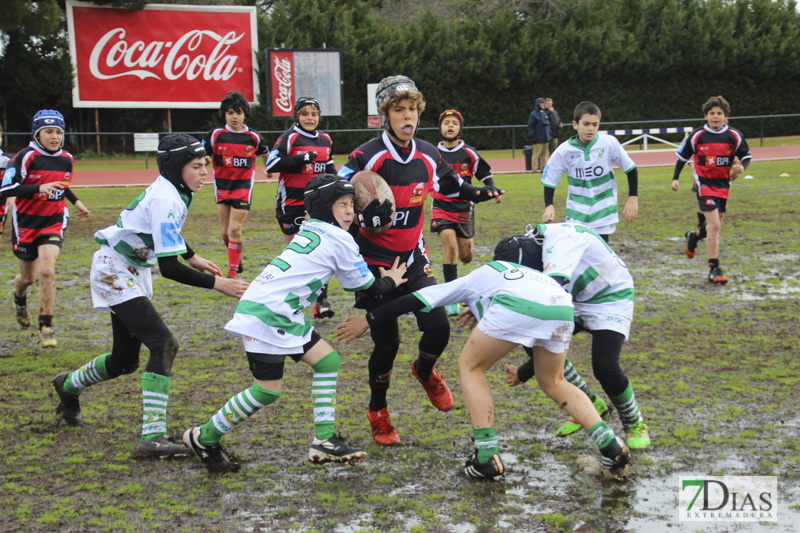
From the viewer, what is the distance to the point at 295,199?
876 centimetres

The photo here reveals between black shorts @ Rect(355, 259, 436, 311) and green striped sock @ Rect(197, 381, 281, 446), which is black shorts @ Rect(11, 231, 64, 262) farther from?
green striped sock @ Rect(197, 381, 281, 446)

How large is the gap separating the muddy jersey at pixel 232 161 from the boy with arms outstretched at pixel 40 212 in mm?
2529

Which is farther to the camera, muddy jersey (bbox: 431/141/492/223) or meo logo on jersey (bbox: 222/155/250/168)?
meo logo on jersey (bbox: 222/155/250/168)

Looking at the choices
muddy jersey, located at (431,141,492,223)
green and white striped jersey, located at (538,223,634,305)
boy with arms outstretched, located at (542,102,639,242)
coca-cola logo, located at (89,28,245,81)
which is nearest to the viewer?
green and white striped jersey, located at (538,223,634,305)

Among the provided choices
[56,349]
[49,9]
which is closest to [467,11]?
[49,9]

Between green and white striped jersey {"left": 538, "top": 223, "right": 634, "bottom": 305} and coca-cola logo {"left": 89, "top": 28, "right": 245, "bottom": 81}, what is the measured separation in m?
28.0

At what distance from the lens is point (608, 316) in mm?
4641

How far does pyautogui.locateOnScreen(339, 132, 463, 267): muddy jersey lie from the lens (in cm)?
509

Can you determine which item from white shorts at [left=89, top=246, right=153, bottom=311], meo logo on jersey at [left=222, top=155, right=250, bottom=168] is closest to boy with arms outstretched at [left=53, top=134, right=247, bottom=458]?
white shorts at [left=89, top=246, right=153, bottom=311]

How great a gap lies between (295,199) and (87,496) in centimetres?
501

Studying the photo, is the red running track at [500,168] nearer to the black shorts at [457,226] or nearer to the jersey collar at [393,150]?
the black shorts at [457,226]

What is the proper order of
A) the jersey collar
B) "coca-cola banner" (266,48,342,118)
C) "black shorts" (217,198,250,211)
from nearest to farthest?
the jersey collar, "black shorts" (217,198,250,211), "coca-cola banner" (266,48,342,118)

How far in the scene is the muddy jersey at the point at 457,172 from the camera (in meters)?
8.30

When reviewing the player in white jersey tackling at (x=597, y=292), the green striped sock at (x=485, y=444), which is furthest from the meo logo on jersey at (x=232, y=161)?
the green striped sock at (x=485, y=444)
